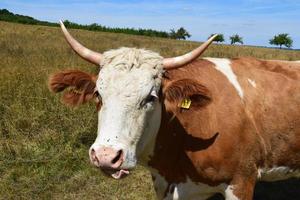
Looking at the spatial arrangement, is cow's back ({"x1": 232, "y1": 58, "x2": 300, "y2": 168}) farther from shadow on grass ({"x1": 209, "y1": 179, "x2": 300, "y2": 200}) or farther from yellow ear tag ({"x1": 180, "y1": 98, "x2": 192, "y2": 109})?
shadow on grass ({"x1": 209, "y1": 179, "x2": 300, "y2": 200})

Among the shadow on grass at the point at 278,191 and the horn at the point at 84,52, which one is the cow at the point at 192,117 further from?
the shadow on grass at the point at 278,191

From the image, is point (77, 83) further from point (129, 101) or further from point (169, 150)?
point (169, 150)

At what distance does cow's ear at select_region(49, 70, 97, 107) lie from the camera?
382 cm

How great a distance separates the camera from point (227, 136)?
4078mm

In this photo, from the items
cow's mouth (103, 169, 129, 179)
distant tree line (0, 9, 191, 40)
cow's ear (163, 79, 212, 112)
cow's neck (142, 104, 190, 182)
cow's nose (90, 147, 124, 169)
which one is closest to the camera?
cow's nose (90, 147, 124, 169)

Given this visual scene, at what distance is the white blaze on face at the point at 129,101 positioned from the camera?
3.09 metres

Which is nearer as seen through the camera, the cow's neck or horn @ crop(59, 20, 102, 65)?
horn @ crop(59, 20, 102, 65)

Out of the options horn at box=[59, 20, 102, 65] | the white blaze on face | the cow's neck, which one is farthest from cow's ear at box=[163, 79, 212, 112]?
horn at box=[59, 20, 102, 65]

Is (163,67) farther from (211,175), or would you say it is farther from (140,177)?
(140,177)

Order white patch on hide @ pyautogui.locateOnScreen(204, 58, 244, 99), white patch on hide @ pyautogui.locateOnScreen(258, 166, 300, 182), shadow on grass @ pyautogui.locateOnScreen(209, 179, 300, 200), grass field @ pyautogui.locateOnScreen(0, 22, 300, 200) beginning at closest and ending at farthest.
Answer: white patch on hide @ pyautogui.locateOnScreen(204, 58, 244, 99) → white patch on hide @ pyautogui.locateOnScreen(258, 166, 300, 182) → grass field @ pyautogui.locateOnScreen(0, 22, 300, 200) → shadow on grass @ pyautogui.locateOnScreen(209, 179, 300, 200)

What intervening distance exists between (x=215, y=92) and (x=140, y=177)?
88.0 inches

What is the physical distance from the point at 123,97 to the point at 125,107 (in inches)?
3.1

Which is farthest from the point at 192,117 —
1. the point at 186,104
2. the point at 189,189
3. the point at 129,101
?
the point at 129,101

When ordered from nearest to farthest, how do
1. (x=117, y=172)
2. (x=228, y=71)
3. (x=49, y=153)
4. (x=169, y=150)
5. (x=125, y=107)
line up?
(x=117, y=172) → (x=125, y=107) → (x=169, y=150) → (x=228, y=71) → (x=49, y=153)
